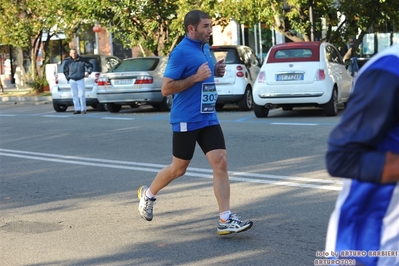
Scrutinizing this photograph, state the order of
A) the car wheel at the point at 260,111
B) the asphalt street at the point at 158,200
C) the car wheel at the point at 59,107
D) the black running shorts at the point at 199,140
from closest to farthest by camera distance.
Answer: the asphalt street at the point at 158,200, the black running shorts at the point at 199,140, the car wheel at the point at 260,111, the car wheel at the point at 59,107

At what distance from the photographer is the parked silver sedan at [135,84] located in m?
19.3

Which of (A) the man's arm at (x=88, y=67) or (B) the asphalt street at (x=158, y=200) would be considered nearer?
(B) the asphalt street at (x=158, y=200)

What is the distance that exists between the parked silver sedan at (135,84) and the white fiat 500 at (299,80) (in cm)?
373

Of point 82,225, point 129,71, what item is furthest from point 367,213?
point 129,71

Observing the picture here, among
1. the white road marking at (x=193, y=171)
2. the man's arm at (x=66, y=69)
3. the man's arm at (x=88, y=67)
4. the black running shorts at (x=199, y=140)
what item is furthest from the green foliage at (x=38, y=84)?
the black running shorts at (x=199, y=140)

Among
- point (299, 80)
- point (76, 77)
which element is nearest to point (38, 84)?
point (76, 77)

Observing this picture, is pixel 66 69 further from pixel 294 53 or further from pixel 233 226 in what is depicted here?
pixel 233 226

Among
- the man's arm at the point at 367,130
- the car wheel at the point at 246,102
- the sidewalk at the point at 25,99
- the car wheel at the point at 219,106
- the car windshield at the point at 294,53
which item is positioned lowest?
the sidewalk at the point at 25,99

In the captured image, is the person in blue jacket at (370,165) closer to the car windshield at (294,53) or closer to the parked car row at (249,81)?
the parked car row at (249,81)

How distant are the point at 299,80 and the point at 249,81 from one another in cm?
322

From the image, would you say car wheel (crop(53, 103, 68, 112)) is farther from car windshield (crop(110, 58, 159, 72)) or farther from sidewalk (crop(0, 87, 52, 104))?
sidewalk (crop(0, 87, 52, 104))

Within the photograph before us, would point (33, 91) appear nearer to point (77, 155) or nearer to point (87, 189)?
point (77, 155)

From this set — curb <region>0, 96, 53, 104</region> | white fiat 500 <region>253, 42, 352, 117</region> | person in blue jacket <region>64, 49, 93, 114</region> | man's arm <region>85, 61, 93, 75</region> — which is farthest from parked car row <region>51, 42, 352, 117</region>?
curb <region>0, 96, 53, 104</region>

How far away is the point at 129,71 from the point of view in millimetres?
19594
